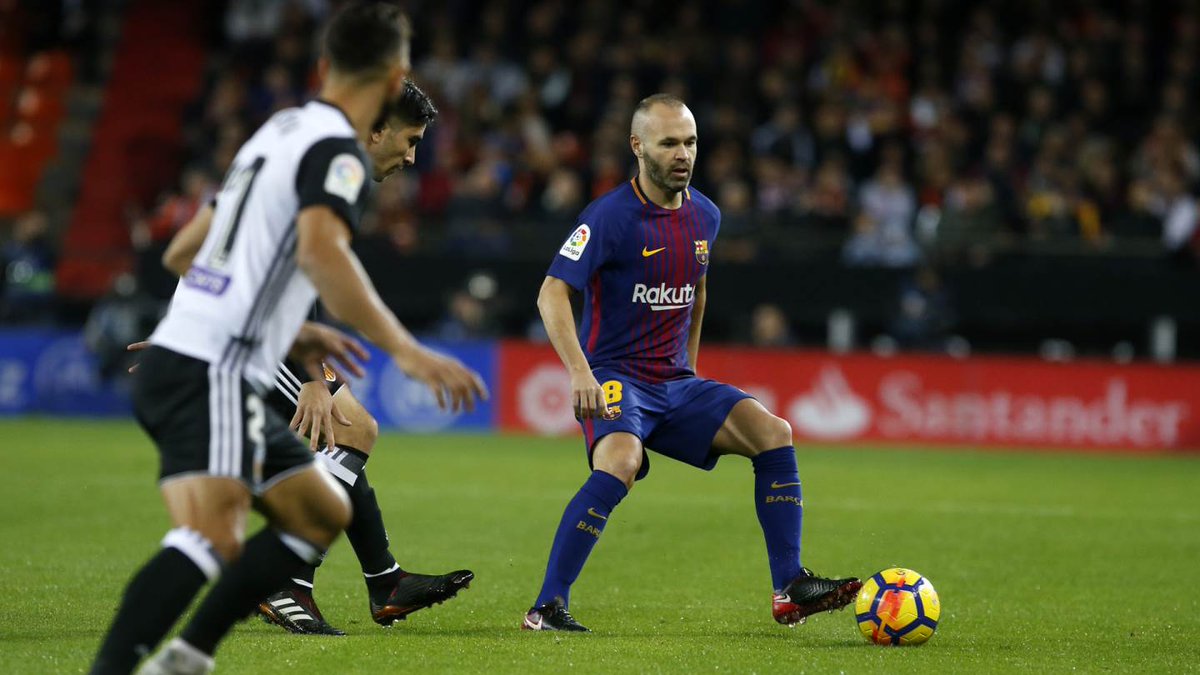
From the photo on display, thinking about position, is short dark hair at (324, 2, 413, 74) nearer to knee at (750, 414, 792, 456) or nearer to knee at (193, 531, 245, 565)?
knee at (193, 531, 245, 565)

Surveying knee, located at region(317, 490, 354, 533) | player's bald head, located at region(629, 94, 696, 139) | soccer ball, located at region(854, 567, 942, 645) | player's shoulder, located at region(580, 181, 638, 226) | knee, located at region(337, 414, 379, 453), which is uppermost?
player's bald head, located at region(629, 94, 696, 139)

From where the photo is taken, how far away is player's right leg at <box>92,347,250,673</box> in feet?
14.8

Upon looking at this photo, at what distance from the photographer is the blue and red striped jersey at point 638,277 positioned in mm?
7004

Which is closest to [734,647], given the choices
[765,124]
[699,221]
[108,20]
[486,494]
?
[699,221]

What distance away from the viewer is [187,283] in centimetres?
470

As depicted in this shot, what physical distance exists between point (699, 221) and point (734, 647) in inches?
77.7

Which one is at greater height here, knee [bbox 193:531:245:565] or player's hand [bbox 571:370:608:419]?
player's hand [bbox 571:370:608:419]

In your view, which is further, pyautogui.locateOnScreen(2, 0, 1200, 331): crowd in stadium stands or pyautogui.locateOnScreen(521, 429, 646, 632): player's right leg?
pyautogui.locateOnScreen(2, 0, 1200, 331): crowd in stadium stands

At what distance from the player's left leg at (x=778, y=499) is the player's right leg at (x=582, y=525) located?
1.52ft

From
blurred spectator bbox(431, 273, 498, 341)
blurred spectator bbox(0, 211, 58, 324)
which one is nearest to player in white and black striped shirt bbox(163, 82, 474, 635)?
blurred spectator bbox(431, 273, 498, 341)

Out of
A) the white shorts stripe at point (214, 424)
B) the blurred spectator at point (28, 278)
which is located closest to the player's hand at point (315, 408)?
the white shorts stripe at point (214, 424)

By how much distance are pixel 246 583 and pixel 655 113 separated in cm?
307

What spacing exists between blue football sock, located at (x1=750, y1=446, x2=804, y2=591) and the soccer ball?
0.43 meters

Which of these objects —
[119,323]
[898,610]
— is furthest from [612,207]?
[119,323]
